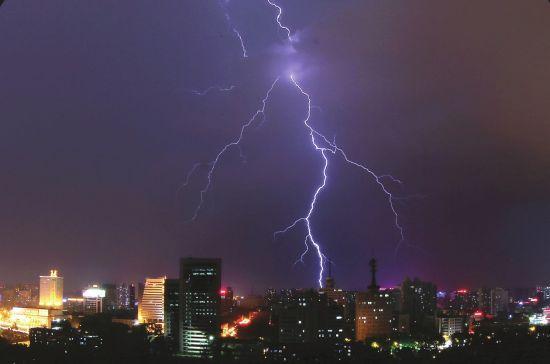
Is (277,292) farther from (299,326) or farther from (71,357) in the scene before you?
(71,357)

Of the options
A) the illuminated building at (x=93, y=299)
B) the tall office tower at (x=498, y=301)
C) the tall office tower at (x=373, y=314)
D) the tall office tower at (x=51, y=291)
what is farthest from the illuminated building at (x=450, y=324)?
the tall office tower at (x=51, y=291)

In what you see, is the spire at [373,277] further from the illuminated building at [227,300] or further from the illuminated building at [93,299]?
the illuminated building at [93,299]

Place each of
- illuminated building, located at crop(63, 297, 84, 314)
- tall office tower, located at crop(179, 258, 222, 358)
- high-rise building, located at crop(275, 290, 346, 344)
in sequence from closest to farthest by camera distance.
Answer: high-rise building, located at crop(275, 290, 346, 344) → tall office tower, located at crop(179, 258, 222, 358) → illuminated building, located at crop(63, 297, 84, 314)

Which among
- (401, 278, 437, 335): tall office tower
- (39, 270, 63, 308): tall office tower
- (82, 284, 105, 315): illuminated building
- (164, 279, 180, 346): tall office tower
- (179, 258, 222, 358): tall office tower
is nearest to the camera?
(179, 258, 222, 358): tall office tower

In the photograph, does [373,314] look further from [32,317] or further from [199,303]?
[32,317]

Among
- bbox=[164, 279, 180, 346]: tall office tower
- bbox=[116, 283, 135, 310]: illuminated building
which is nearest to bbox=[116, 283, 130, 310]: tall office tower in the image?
bbox=[116, 283, 135, 310]: illuminated building

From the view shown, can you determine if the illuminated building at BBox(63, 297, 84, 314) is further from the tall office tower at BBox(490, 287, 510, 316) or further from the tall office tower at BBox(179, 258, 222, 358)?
the tall office tower at BBox(490, 287, 510, 316)
